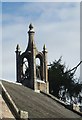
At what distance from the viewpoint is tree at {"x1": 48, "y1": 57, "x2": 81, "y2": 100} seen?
59.2m

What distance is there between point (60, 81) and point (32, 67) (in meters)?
16.9

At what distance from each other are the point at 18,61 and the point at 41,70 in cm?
239

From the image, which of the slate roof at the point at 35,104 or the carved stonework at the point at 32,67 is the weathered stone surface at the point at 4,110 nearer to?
the slate roof at the point at 35,104

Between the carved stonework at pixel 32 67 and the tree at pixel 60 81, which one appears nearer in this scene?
the carved stonework at pixel 32 67

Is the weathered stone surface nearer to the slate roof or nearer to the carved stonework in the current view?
the slate roof

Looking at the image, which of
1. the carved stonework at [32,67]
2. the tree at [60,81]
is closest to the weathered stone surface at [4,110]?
the carved stonework at [32,67]

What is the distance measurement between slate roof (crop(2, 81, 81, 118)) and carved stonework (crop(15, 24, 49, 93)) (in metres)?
1.65

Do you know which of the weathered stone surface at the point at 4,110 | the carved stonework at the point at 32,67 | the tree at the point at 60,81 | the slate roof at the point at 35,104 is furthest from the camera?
the tree at the point at 60,81

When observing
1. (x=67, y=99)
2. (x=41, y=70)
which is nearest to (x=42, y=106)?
(x=41, y=70)

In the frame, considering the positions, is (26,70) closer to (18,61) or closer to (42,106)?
(18,61)

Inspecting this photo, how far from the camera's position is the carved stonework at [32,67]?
43.0m

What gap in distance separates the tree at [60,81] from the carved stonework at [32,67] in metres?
13.2

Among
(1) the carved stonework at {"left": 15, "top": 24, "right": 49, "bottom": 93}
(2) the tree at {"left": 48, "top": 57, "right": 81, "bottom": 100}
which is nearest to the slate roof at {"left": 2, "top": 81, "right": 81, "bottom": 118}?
(1) the carved stonework at {"left": 15, "top": 24, "right": 49, "bottom": 93}

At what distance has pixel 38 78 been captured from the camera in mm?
44500
